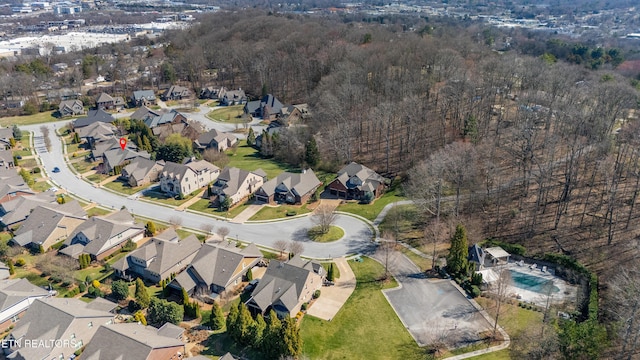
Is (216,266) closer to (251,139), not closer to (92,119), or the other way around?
(251,139)

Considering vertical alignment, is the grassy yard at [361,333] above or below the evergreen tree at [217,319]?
below

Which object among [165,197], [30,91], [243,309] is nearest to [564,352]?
[243,309]

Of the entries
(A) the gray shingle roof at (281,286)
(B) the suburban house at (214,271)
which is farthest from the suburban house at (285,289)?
(B) the suburban house at (214,271)

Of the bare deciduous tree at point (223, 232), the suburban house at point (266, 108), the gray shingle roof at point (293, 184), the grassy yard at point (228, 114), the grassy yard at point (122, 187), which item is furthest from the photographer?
the grassy yard at point (228, 114)

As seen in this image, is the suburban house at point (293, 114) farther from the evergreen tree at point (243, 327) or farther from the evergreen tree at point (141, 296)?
the evergreen tree at point (243, 327)

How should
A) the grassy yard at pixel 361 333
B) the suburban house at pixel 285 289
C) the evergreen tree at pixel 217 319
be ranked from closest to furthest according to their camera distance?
the grassy yard at pixel 361 333 → the evergreen tree at pixel 217 319 → the suburban house at pixel 285 289

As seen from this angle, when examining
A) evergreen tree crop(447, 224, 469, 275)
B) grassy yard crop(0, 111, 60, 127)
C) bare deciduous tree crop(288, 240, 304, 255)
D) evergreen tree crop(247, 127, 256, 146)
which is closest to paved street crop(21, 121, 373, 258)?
bare deciduous tree crop(288, 240, 304, 255)

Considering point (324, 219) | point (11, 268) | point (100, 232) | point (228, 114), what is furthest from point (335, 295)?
point (228, 114)

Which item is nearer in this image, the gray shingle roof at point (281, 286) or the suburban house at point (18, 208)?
the gray shingle roof at point (281, 286)
